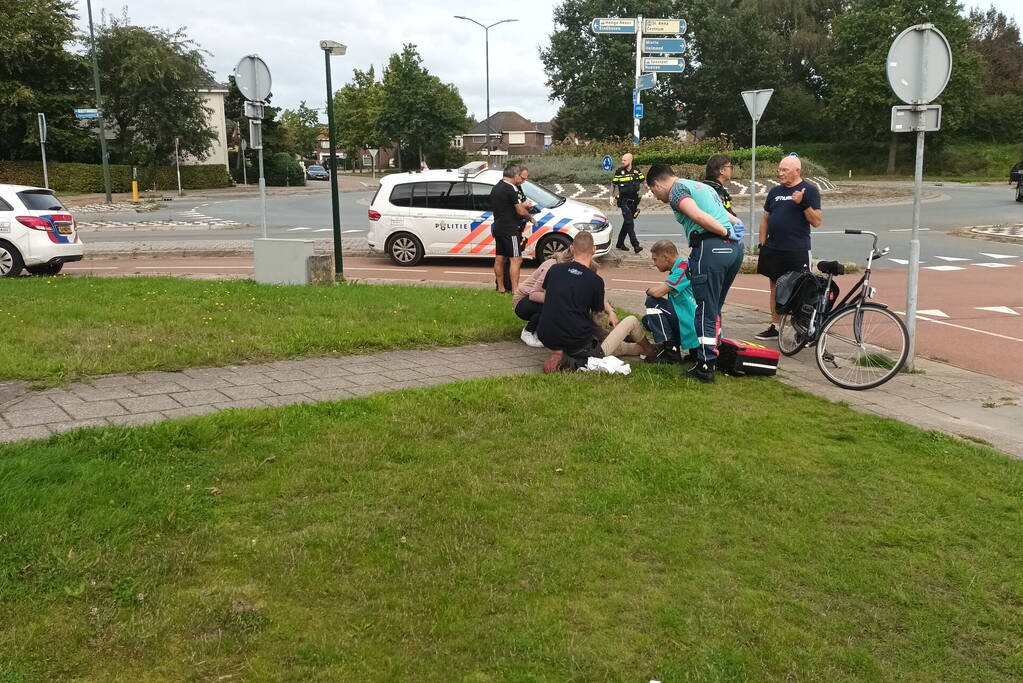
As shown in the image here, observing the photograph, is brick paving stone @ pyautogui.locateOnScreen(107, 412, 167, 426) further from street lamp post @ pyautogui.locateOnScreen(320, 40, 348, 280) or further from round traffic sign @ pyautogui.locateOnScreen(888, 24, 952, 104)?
street lamp post @ pyautogui.locateOnScreen(320, 40, 348, 280)

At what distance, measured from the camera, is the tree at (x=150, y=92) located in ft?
149

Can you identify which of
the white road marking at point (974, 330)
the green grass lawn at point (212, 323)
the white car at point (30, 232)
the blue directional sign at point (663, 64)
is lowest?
the white road marking at point (974, 330)

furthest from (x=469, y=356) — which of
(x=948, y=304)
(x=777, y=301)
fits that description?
(x=948, y=304)

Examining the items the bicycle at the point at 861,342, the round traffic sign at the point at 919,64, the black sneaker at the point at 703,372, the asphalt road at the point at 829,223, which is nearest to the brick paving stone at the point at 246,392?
the black sneaker at the point at 703,372

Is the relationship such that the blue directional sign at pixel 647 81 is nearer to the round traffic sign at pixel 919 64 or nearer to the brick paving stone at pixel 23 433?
the round traffic sign at pixel 919 64

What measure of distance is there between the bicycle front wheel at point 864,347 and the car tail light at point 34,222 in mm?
12414

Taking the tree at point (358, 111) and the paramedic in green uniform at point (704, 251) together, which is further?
the tree at point (358, 111)

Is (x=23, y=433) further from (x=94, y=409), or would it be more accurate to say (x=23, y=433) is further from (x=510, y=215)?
(x=510, y=215)

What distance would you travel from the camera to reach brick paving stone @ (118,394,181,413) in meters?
5.72

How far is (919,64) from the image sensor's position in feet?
24.1

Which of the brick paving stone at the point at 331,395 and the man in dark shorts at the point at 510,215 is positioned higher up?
the man in dark shorts at the point at 510,215

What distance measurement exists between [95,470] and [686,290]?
184 inches

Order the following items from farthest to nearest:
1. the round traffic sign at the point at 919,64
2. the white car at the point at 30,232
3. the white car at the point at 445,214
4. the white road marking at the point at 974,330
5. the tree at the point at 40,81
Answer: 1. the tree at the point at 40,81
2. the white car at the point at 445,214
3. the white car at the point at 30,232
4. the white road marking at the point at 974,330
5. the round traffic sign at the point at 919,64

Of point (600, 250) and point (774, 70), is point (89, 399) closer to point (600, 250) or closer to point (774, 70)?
point (600, 250)
